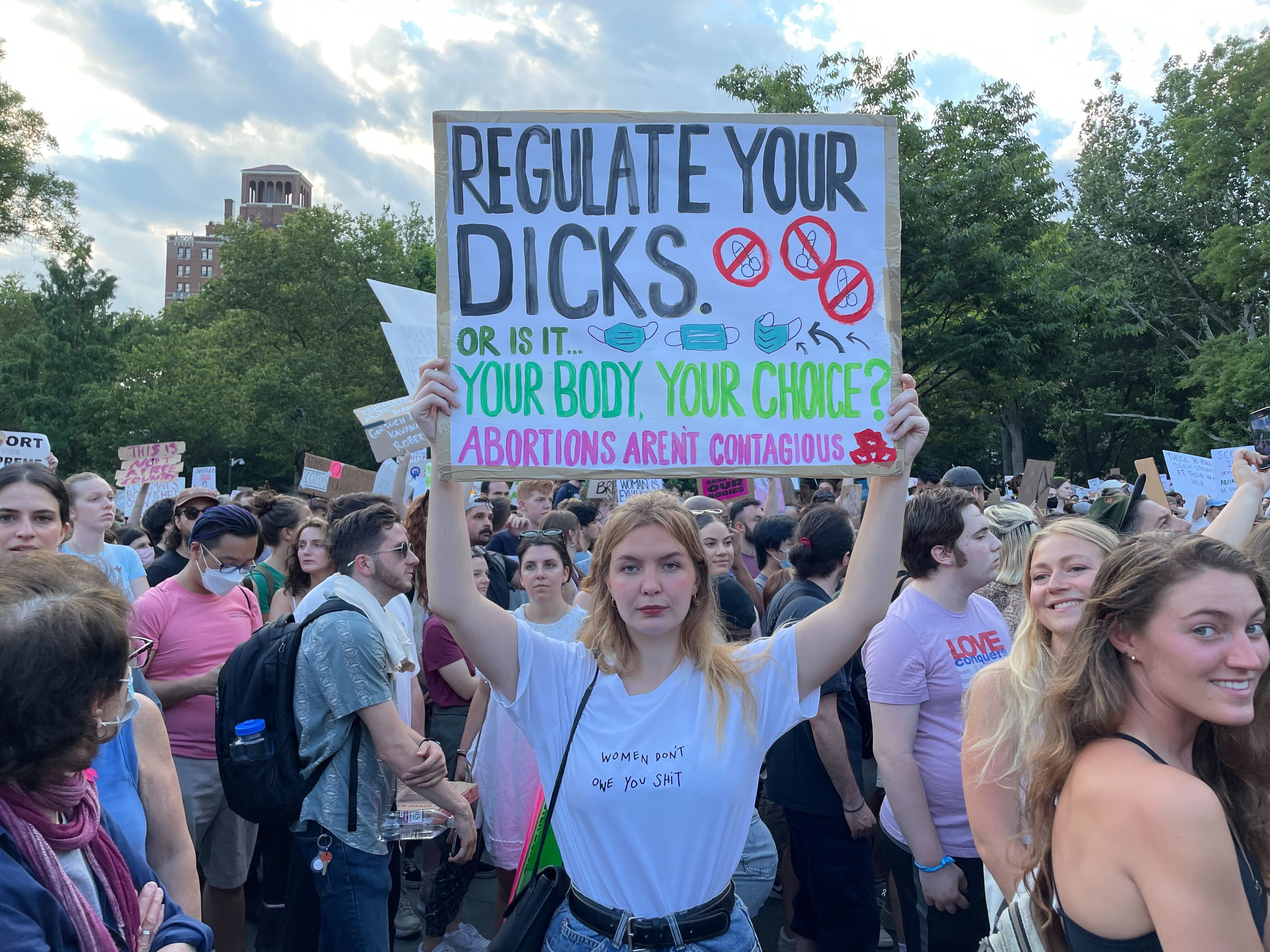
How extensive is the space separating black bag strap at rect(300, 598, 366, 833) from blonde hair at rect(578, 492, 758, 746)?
1193 millimetres

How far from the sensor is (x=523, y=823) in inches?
173

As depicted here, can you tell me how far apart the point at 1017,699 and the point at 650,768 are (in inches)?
37.7

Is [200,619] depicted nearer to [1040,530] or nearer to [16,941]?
[16,941]

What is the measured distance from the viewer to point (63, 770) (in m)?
1.83

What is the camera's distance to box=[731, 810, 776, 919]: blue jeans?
3.55 meters

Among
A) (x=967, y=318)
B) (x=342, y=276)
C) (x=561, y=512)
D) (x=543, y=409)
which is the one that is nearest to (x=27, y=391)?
(x=342, y=276)

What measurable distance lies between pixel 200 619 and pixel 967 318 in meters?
17.3

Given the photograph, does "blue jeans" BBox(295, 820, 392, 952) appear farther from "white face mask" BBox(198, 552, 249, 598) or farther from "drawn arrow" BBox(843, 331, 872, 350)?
"drawn arrow" BBox(843, 331, 872, 350)

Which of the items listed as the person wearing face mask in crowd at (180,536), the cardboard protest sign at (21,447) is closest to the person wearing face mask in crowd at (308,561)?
the person wearing face mask in crowd at (180,536)

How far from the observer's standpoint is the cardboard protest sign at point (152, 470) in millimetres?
11500

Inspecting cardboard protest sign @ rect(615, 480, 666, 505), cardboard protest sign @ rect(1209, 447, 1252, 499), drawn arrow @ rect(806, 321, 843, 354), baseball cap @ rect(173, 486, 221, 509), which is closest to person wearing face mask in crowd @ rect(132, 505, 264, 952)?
baseball cap @ rect(173, 486, 221, 509)

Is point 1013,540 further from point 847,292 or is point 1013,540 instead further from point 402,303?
point 402,303

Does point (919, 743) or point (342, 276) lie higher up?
point (342, 276)

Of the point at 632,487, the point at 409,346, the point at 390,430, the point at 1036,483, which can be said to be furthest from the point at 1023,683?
the point at 1036,483
